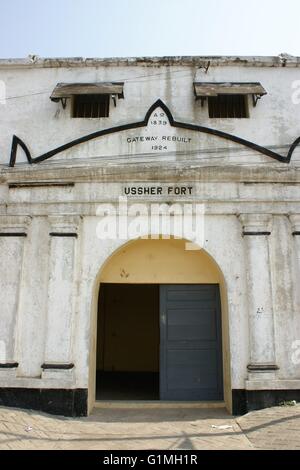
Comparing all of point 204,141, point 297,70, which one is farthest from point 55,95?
point 297,70

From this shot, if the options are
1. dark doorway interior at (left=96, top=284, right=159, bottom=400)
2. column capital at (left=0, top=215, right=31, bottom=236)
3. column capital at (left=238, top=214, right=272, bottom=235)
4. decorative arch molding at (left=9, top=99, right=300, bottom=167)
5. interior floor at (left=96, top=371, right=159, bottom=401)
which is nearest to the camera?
column capital at (left=238, top=214, right=272, bottom=235)

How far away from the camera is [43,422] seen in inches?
296

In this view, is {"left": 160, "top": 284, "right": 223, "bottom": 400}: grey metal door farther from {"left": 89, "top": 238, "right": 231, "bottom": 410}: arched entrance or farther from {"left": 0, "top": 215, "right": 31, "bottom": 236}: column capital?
{"left": 0, "top": 215, "right": 31, "bottom": 236}: column capital

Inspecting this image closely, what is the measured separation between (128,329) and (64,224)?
25.1ft

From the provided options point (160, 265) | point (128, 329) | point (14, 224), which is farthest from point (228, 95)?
point (128, 329)

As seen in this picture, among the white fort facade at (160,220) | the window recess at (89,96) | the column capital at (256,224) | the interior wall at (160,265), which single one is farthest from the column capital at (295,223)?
the window recess at (89,96)

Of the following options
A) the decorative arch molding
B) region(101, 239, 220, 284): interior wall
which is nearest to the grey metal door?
region(101, 239, 220, 284): interior wall

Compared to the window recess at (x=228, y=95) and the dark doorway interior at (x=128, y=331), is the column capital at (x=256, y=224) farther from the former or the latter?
the dark doorway interior at (x=128, y=331)

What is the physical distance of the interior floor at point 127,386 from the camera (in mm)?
10117

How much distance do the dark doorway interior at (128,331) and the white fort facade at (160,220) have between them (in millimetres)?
4926

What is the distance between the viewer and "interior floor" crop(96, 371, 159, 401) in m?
10.1

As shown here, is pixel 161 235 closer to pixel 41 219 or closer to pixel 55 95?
pixel 41 219

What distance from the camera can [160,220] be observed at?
8.95 metres

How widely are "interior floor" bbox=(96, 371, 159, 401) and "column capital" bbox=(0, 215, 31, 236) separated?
421 centimetres
